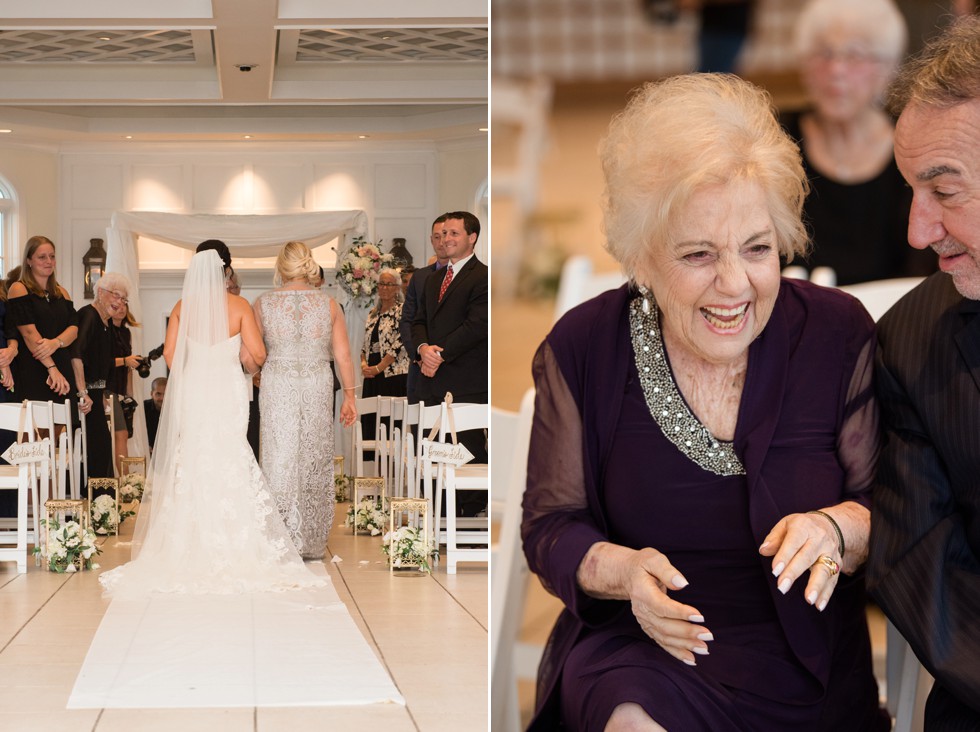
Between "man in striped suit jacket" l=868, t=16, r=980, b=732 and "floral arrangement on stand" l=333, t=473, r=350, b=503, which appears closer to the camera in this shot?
"man in striped suit jacket" l=868, t=16, r=980, b=732

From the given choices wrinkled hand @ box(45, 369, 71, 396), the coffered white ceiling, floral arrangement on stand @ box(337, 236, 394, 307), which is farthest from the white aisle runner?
the coffered white ceiling

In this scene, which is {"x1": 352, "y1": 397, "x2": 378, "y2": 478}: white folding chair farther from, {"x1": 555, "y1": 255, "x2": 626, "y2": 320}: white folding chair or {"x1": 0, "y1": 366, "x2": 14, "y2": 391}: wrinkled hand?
{"x1": 555, "y1": 255, "x2": 626, "y2": 320}: white folding chair

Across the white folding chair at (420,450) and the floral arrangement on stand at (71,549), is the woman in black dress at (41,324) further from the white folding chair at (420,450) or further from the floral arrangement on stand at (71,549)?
the white folding chair at (420,450)

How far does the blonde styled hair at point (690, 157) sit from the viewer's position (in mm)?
1772

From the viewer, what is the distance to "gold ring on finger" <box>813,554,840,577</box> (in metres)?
1.60

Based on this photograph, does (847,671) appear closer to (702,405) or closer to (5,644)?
(702,405)

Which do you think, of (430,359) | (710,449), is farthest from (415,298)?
(710,449)

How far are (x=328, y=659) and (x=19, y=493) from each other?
1868 millimetres

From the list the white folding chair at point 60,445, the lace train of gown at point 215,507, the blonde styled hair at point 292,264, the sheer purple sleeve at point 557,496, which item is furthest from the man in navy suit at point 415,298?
the sheer purple sleeve at point 557,496

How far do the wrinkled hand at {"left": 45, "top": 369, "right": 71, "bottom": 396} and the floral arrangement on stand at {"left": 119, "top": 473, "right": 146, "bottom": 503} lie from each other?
47 centimetres

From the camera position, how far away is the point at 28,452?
17.6 feet

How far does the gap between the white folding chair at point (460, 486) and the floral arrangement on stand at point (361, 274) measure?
64cm

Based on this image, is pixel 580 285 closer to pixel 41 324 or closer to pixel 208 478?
pixel 208 478

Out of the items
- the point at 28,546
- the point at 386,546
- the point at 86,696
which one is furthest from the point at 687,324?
the point at 28,546
